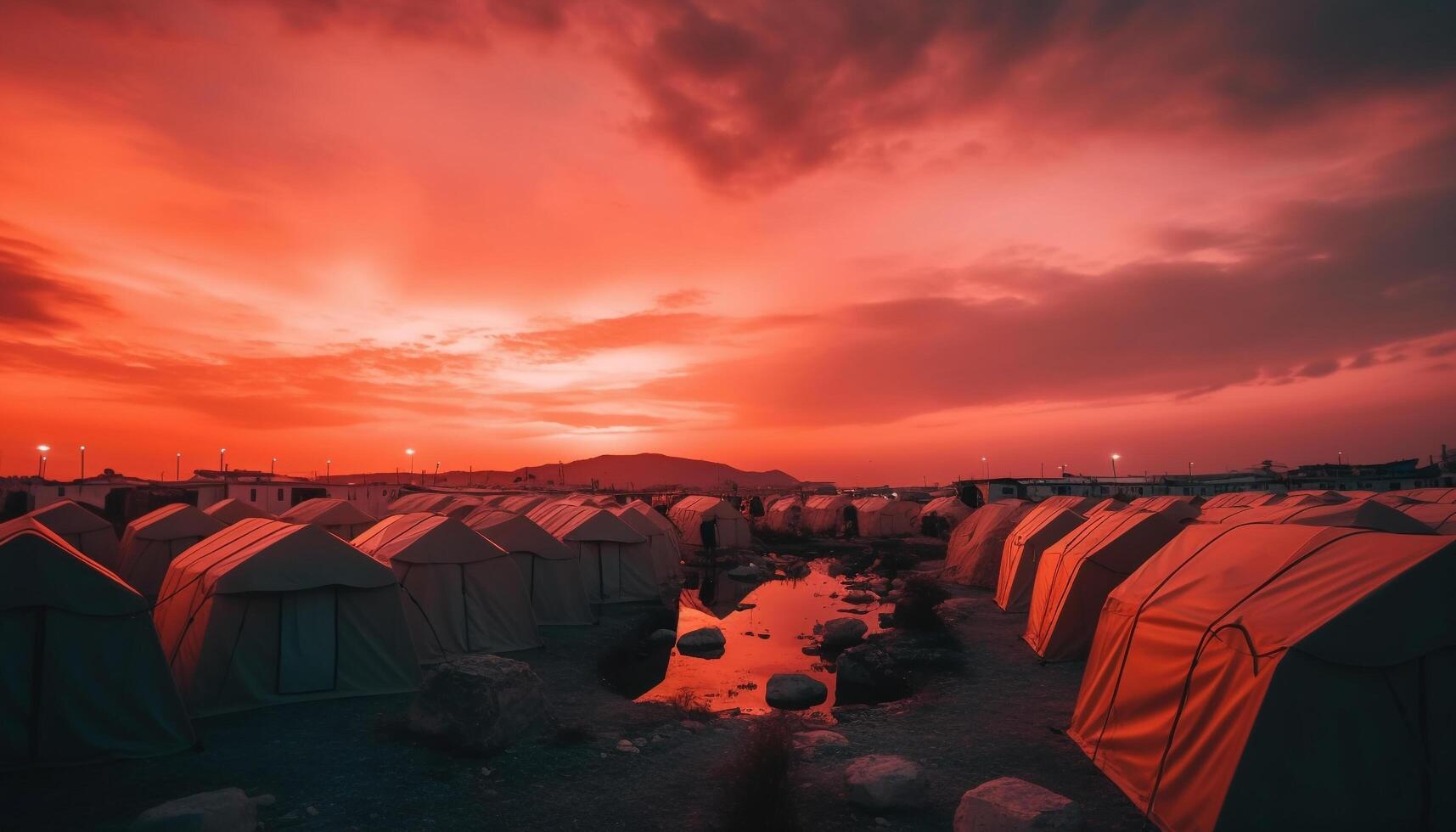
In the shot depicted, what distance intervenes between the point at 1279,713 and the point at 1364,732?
2.60ft

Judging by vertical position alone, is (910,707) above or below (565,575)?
below

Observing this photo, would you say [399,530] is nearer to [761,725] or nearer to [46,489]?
[761,725]

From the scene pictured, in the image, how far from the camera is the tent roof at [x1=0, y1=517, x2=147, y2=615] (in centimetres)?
1009

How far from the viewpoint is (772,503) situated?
249 feet

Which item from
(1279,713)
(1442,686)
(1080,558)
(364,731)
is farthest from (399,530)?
(1442,686)

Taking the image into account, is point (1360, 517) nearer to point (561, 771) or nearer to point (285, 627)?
point (561, 771)

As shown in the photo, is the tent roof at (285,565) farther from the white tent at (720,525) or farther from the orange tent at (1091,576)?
the white tent at (720,525)

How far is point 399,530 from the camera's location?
61.1 ft

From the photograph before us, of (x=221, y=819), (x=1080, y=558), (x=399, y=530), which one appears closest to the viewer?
(x=221, y=819)

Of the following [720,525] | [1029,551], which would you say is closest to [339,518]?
[720,525]

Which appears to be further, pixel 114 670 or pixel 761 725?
pixel 761 725

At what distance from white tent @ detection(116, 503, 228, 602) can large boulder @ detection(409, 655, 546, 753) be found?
17.3 m

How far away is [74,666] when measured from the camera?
10.3 meters

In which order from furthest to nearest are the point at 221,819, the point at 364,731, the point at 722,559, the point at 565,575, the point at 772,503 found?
the point at 772,503 → the point at 722,559 → the point at 565,575 → the point at 364,731 → the point at 221,819
